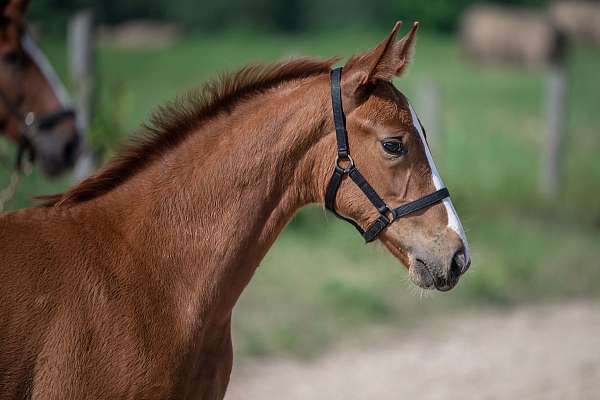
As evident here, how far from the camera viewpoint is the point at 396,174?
2.88 metres

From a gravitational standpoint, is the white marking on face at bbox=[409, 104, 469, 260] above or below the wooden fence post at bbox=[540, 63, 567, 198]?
above

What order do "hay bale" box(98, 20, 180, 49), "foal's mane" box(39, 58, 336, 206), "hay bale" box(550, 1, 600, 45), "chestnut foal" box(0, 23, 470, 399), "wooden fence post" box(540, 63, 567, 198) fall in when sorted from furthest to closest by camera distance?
"hay bale" box(550, 1, 600, 45) < "hay bale" box(98, 20, 180, 49) < "wooden fence post" box(540, 63, 567, 198) < "foal's mane" box(39, 58, 336, 206) < "chestnut foal" box(0, 23, 470, 399)

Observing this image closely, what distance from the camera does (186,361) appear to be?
272 centimetres

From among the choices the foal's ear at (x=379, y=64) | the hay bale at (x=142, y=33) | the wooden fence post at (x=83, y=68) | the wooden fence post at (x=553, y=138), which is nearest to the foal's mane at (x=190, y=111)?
the foal's ear at (x=379, y=64)

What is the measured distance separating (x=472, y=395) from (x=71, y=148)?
3.30m

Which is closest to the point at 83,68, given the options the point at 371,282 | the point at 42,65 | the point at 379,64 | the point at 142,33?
the point at 42,65

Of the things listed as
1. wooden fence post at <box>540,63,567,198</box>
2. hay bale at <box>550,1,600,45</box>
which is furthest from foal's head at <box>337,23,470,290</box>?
hay bale at <box>550,1,600,45</box>

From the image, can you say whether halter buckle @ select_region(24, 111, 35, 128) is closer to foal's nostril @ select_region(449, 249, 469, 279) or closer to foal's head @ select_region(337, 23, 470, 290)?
foal's head @ select_region(337, 23, 470, 290)

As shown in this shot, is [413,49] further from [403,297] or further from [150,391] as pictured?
[403,297]

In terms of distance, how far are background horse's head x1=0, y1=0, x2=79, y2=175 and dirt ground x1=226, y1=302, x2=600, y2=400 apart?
2.10 metres

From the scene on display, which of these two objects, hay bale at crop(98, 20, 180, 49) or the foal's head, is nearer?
the foal's head

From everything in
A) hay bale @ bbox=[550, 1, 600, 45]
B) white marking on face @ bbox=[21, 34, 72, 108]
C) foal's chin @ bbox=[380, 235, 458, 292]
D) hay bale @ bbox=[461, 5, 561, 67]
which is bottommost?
hay bale @ bbox=[550, 1, 600, 45]

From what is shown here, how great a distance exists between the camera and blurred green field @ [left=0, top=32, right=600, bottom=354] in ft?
21.4

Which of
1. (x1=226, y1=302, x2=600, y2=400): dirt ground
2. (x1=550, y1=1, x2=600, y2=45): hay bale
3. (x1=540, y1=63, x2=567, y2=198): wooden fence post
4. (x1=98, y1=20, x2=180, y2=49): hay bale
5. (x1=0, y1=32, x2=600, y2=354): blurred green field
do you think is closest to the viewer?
(x1=226, y1=302, x2=600, y2=400): dirt ground
